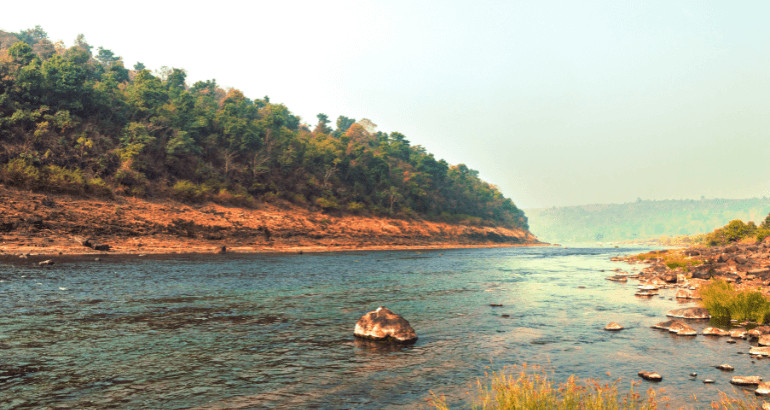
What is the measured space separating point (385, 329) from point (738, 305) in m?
14.0

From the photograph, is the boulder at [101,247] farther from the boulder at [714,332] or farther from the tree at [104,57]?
the tree at [104,57]

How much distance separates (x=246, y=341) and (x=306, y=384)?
A: 15.6ft

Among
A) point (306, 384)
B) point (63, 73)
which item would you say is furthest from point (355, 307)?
point (63, 73)

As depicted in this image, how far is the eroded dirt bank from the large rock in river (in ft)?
140

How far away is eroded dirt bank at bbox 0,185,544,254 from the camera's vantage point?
45.7 meters

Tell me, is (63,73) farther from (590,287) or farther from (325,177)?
(590,287)

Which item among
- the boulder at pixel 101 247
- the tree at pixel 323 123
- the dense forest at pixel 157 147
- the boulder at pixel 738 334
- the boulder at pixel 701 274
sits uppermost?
the tree at pixel 323 123

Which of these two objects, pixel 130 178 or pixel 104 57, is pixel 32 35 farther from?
pixel 130 178

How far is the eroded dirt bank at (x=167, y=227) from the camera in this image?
4566 centimetres

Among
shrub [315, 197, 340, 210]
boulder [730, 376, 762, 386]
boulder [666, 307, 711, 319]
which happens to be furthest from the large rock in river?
shrub [315, 197, 340, 210]

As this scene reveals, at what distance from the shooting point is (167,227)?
195 ft

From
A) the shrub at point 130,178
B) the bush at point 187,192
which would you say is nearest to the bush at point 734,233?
the bush at point 187,192

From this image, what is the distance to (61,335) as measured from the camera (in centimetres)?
1387

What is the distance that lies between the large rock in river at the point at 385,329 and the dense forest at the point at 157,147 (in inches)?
2217
